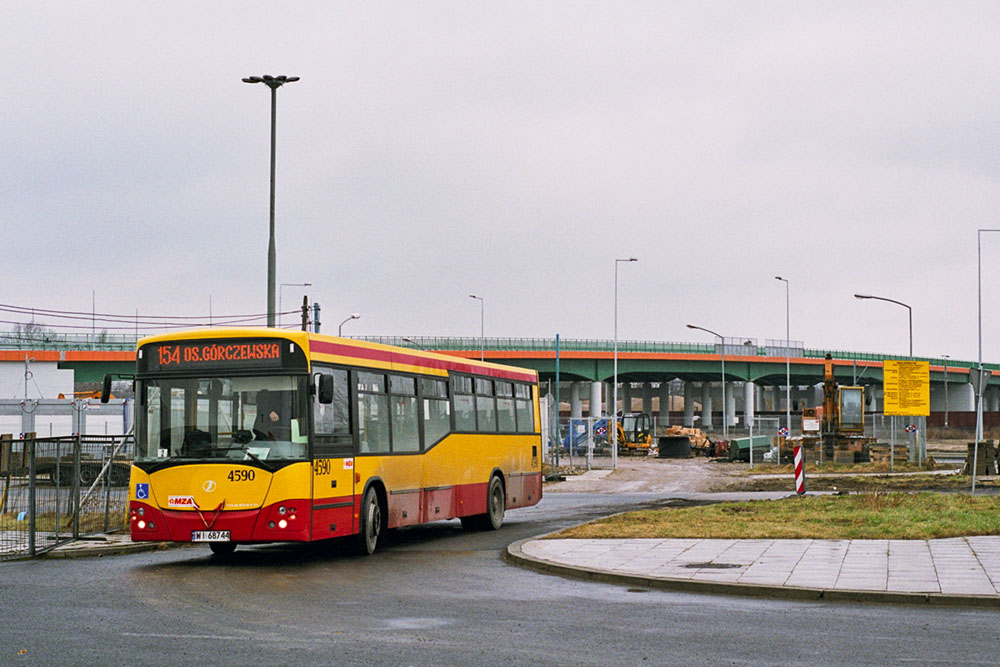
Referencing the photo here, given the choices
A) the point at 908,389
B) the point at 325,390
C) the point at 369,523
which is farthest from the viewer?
the point at 908,389

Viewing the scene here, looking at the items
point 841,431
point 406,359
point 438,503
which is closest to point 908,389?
point 841,431

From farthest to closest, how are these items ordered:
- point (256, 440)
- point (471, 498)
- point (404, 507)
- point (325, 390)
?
1. point (471, 498)
2. point (404, 507)
3. point (256, 440)
4. point (325, 390)

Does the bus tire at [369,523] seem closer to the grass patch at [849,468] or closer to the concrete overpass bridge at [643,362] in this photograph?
the grass patch at [849,468]

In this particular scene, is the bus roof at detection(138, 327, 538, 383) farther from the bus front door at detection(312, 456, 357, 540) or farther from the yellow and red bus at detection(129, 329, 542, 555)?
the bus front door at detection(312, 456, 357, 540)

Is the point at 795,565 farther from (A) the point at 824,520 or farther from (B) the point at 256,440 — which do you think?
(B) the point at 256,440

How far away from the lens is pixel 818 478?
42.8 m

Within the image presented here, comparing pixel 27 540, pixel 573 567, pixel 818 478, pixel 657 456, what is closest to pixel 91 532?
pixel 27 540

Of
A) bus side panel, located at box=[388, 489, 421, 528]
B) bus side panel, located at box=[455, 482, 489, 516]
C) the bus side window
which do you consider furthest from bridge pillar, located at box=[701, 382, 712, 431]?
the bus side window

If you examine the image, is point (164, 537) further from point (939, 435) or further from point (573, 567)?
point (939, 435)

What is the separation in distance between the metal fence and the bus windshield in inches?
108

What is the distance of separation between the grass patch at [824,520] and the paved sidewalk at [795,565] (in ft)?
2.15

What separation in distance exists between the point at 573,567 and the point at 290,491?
11.9 ft

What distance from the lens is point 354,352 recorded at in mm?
17344

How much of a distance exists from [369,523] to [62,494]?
5.80m
